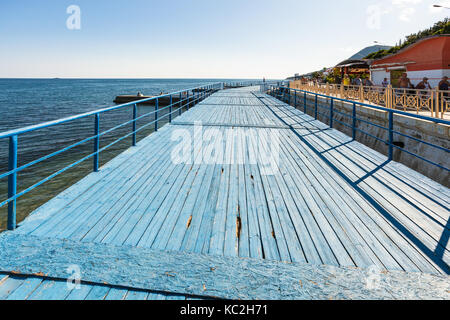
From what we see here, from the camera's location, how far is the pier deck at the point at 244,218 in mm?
2086

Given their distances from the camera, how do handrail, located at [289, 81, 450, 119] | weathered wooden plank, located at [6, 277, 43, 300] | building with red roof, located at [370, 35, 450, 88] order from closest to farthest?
weathered wooden plank, located at [6, 277, 43, 300]
handrail, located at [289, 81, 450, 119]
building with red roof, located at [370, 35, 450, 88]

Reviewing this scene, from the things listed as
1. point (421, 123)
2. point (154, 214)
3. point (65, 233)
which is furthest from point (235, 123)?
Result: point (65, 233)

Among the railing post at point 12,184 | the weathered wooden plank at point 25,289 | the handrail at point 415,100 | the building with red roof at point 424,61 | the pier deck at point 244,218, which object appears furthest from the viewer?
the building with red roof at point 424,61

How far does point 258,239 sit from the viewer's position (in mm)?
2480

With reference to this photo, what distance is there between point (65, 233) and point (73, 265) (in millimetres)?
569

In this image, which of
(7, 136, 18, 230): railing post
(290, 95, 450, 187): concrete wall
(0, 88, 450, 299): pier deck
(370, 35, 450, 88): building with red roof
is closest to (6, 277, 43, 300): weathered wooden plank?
(0, 88, 450, 299): pier deck

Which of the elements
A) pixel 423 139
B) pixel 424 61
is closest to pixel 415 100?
pixel 423 139

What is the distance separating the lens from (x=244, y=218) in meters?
2.87

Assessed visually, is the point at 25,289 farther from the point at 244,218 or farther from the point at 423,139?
the point at 423,139

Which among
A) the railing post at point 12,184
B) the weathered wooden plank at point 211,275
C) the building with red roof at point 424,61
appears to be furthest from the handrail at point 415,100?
the railing post at point 12,184

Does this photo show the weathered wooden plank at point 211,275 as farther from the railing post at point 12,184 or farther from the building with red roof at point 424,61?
the building with red roof at point 424,61

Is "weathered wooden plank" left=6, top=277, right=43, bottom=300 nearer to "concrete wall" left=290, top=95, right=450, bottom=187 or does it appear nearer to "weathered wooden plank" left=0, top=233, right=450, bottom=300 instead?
"weathered wooden plank" left=0, top=233, right=450, bottom=300

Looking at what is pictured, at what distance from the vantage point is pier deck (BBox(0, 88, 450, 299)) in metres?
2.09

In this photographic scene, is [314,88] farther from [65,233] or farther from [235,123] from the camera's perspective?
[65,233]
